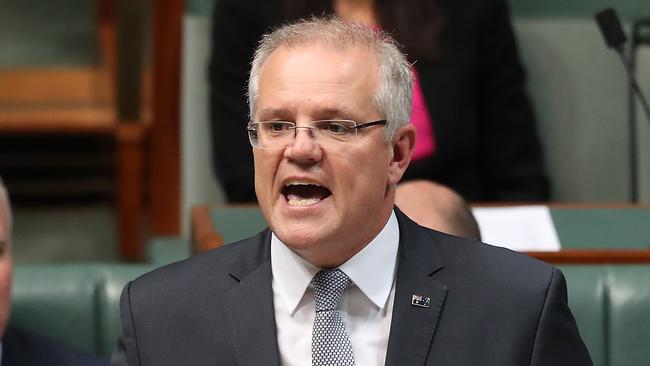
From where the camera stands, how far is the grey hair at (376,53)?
106cm

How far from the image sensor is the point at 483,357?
1.07m

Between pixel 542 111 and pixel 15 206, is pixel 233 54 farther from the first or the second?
pixel 15 206

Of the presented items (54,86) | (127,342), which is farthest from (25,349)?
(54,86)

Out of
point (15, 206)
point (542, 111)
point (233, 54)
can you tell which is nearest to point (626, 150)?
point (542, 111)

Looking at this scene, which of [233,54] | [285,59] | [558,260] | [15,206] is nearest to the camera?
[285,59]

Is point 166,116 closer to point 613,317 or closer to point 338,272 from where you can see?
point 613,317

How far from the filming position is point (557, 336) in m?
1.08

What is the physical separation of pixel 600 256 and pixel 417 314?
18.3 inches

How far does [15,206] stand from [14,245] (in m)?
0.31

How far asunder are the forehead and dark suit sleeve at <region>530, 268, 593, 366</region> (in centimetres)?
23

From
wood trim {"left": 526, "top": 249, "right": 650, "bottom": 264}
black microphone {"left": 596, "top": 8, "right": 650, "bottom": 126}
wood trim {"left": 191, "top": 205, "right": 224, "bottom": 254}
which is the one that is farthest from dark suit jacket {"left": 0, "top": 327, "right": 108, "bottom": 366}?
black microphone {"left": 596, "top": 8, "right": 650, "bottom": 126}

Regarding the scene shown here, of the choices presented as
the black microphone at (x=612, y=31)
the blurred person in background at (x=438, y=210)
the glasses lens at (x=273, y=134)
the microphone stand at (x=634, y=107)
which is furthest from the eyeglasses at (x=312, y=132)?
the microphone stand at (x=634, y=107)

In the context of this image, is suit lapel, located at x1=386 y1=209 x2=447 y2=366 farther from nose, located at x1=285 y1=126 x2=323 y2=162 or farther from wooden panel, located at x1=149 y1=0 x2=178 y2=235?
wooden panel, located at x1=149 y1=0 x2=178 y2=235

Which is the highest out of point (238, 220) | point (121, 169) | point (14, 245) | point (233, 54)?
point (233, 54)
